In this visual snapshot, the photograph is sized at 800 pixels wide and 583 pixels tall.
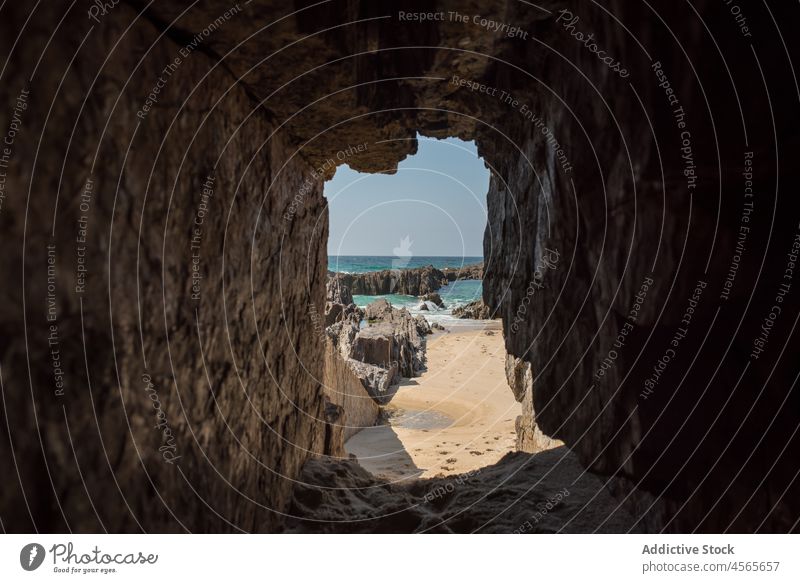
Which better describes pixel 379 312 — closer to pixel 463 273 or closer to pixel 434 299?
pixel 434 299

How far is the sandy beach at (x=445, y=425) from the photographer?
8406mm

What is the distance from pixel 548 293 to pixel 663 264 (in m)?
1.81

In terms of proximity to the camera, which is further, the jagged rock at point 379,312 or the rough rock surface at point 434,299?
the rough rock surface at point 434,299

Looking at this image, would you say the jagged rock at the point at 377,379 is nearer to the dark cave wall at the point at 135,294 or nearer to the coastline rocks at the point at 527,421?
the coastline rocks at the point at 527,421

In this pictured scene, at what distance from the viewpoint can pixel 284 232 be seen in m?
4.09

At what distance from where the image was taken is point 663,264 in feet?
8.50

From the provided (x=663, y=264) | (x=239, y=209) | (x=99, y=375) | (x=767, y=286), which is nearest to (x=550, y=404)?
(x=663, y=264)

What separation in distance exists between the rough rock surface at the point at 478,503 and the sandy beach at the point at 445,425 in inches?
96.4

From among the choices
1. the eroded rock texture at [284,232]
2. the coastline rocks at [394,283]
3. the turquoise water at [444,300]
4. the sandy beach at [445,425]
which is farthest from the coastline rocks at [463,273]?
the eroded rock texture at [284,232]

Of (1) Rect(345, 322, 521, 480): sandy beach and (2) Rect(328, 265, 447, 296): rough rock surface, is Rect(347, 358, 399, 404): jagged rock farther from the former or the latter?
(2) Rect(328, 265, 447, 296): rough rock surface

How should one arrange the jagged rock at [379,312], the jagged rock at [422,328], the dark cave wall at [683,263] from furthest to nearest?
1. the jagged rock at [422,328]
2. the jagged rock at [379,312]
3. the dark cave wall at [683,263]

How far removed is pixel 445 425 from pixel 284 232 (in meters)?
9.01

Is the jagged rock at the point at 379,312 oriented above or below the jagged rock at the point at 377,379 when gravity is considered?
above

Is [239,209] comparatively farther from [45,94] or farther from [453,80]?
[453,80]
